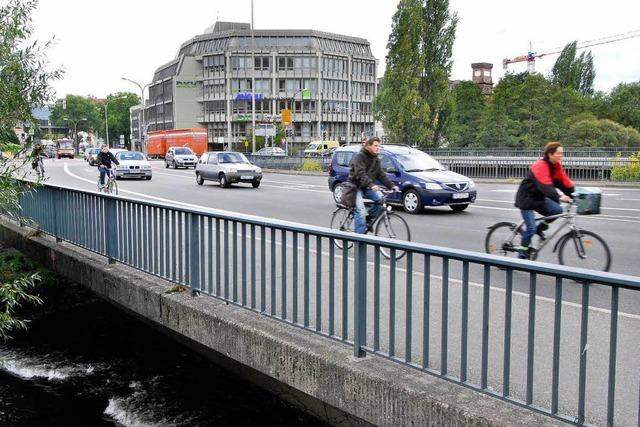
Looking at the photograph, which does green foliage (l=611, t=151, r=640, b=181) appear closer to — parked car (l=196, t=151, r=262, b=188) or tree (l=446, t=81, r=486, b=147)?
parked car (l=196, t=151, r=262, b=188)

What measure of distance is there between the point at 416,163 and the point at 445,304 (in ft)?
47.0

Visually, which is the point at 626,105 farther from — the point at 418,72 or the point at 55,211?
the point at 55,211

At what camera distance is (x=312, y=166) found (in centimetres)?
4381

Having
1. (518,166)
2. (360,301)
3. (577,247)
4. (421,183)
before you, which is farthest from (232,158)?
(360,301)

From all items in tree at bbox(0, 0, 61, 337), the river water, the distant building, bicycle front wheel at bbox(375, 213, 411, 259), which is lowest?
the river water

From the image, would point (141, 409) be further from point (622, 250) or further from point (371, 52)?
point (371, 52)

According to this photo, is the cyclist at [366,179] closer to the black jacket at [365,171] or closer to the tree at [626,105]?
the black jacket at [365,171]

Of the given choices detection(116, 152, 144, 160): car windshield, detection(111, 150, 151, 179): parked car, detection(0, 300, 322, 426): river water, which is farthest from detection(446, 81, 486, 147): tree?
detection(0, 300, 322, 426): river water

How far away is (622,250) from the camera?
10844mm

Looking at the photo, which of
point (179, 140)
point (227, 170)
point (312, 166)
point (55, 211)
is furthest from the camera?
point (179, 140)

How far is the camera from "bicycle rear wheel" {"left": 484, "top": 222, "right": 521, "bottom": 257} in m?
9.02

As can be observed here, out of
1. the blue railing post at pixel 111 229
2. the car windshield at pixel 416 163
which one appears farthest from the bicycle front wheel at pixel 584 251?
the car windshield at pixel 416 163

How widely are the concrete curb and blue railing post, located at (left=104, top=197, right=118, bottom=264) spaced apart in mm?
506

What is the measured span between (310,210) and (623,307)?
573 inches
